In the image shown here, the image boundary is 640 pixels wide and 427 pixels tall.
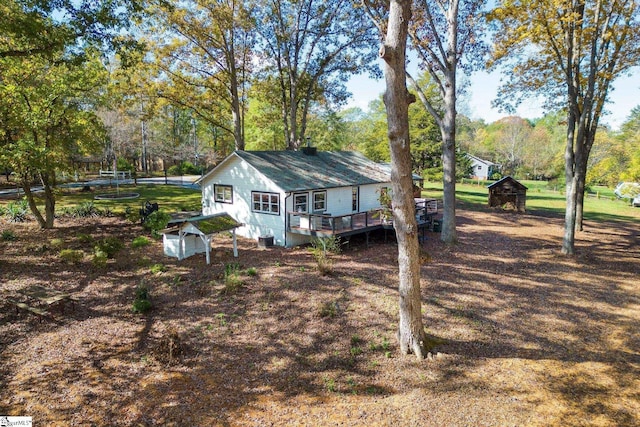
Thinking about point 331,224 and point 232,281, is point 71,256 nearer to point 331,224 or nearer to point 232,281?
point 232,281

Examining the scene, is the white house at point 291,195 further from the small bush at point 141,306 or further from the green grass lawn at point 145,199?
the green grass lawn at point 145,199

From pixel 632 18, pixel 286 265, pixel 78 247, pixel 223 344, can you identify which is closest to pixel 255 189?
pixel 286 265

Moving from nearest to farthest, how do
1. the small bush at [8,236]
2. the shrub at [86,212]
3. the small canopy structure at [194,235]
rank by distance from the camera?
1. the small canopy structure at [194,235]
2. the small bush at [8,236]
3. the shrub at [86,212]

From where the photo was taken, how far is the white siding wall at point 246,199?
17258 millimetres

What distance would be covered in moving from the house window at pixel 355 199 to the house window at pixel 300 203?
11.6ft

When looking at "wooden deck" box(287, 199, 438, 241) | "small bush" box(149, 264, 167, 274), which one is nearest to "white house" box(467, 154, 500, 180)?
"wooden deck" box(287, 199, 438, 241)

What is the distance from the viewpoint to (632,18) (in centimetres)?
1609

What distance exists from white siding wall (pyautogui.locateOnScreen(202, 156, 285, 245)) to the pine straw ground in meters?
3.13

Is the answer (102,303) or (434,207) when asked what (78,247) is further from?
(434,207)

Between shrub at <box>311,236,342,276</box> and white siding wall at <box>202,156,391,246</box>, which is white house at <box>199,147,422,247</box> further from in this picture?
shrub at <box>311,236,342,276</box>

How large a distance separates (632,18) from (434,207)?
11784 mm

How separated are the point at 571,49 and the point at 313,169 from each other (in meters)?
12.2

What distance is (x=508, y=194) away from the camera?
3005 cm

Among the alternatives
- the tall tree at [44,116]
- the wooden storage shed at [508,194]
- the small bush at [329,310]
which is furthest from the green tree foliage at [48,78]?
the wooden storage shed at [508,194]
